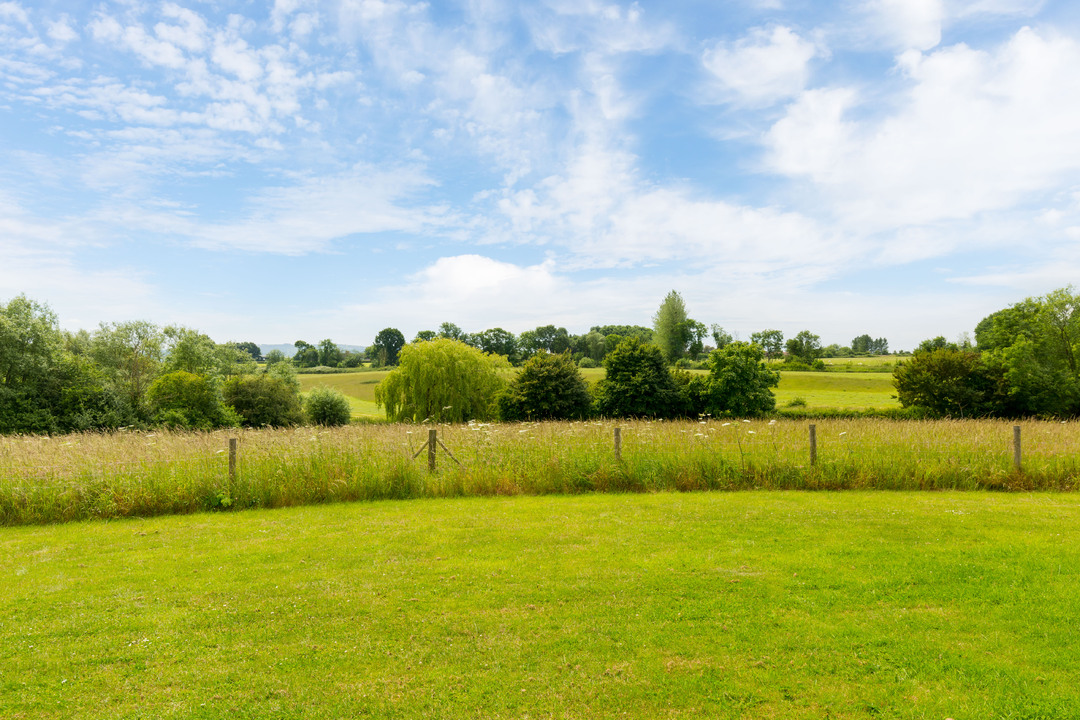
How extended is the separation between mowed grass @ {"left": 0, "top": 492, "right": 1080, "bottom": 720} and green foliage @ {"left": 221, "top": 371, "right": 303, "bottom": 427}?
36.3 metres

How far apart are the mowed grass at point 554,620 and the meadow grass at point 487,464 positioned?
1806 mm

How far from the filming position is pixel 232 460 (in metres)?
11.0

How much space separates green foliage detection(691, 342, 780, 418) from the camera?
1398 inches

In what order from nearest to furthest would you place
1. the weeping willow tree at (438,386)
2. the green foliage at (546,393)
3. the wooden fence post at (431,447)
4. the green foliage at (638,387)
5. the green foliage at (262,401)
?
the wooden fence post at (431,447) → the green foliage at (546,393) → the green foliage at (638,387) → the weeping willow tree at (438,386) → the green foliage at (262,401)

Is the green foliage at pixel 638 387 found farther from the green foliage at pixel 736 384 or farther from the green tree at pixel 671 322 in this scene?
the green tree at pixel 671 322

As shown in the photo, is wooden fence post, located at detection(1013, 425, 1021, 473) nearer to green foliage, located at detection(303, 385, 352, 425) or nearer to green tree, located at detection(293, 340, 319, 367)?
green foliage, located at detection(303, 385, 352, 425)

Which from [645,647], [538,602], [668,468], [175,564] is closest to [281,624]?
[538,602]

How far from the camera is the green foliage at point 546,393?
32.7 m

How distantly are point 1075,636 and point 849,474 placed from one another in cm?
767

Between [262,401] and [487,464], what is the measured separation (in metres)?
36.8

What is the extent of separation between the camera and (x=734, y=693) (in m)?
3.90

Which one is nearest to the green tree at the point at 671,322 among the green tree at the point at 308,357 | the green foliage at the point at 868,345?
the green tree at the point at 308,357

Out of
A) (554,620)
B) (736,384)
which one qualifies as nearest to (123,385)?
(736,384)

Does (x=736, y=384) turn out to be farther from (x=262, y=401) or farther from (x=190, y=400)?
(x=262, y=401)
